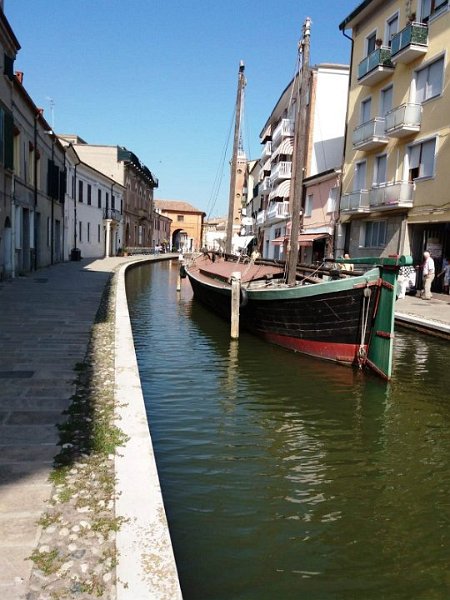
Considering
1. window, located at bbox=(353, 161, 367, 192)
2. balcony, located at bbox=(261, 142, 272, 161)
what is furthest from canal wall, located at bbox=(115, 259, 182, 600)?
balcony, located at bbox=(261, 142, 272, 161)

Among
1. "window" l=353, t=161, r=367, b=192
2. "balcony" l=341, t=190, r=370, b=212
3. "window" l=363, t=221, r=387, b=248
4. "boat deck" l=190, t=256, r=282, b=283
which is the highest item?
"window" l=353, t=161, r=367, b=192

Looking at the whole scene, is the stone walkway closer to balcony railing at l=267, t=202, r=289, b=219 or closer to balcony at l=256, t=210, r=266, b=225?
balcony railing at l=267, t=202, r=289, b=219

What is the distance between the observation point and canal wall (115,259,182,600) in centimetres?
244

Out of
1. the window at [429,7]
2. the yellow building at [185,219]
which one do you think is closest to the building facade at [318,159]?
the window at [429,7]

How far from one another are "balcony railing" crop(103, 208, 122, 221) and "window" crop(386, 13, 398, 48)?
88.9 ft

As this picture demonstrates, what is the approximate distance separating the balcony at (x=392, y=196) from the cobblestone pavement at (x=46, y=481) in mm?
14569

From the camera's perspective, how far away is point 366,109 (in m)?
23.1

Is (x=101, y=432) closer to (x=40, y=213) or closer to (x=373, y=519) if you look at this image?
(x=373, y=519)

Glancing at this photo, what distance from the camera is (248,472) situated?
4.90 metres

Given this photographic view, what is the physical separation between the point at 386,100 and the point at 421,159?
13.8 ft

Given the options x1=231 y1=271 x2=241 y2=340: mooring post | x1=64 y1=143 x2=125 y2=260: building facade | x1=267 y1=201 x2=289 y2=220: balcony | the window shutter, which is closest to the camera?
x1=231 y1=271 x2=241 y2=340: mooring post

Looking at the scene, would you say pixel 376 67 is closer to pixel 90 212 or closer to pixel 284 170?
pixel 284 170

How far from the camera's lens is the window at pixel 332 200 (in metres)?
25.9

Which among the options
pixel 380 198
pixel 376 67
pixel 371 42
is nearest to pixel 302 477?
pixel 380 198
